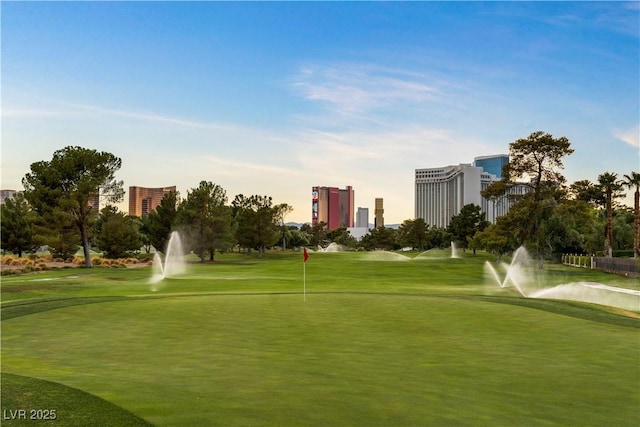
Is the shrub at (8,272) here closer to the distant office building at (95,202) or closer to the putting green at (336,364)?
the distant office building at (95,202)

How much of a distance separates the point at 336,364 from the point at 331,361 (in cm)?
33

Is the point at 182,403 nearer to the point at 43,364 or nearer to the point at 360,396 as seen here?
the point at 360,396

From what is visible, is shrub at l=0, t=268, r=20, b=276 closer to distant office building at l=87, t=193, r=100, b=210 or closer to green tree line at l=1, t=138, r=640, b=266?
green tree line at l=1, t=138, r=640, b=266

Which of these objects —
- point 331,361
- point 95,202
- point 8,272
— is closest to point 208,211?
point 95,202

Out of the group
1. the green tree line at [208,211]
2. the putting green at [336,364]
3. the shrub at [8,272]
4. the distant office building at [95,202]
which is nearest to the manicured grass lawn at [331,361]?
the putting green at [336,364]

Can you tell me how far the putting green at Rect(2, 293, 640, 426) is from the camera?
889cm

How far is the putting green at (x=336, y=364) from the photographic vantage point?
8.89 metres

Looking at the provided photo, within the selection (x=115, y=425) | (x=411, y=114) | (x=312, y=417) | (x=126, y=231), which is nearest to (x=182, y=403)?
(x=115, y=425)

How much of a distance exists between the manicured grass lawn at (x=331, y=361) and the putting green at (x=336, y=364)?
0.13ft

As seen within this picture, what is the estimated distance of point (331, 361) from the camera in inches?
503

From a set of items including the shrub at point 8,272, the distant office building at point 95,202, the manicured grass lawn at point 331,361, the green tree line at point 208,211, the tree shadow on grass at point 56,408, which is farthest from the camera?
the distant office building at point 95,202

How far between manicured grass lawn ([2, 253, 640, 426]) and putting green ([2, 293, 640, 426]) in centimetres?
4

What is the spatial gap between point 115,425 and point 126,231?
75.0 m

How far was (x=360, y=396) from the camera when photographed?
31.9ft
